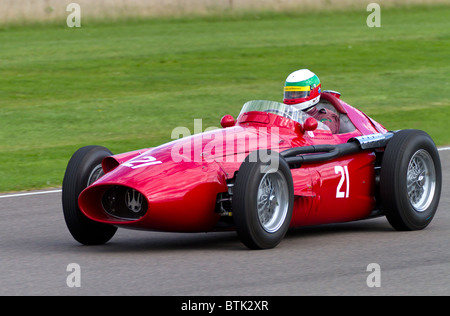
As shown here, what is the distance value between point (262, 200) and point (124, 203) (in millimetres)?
1072

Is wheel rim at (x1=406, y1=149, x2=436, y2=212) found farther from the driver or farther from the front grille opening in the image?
the front grille opening

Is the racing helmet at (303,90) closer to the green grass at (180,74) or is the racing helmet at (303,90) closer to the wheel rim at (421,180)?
the wheel rim at (421,180)

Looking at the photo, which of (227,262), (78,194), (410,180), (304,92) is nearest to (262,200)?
(227,262)

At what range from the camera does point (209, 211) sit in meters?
7.59

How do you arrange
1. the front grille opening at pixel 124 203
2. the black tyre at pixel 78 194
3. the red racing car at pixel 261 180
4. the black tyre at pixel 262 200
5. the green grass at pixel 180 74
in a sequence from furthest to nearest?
1. the green grass at pixel 180 74
2. the black tyre at pixel 78 194
3. the front grille opening at pixel 124 203
4. the red racing car at pixel 261 180
5. the black tyre at pixel 262 200

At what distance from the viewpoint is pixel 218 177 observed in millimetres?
7652

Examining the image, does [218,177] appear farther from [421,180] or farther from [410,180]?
[421,180]

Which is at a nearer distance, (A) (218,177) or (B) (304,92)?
(A) (218,177)

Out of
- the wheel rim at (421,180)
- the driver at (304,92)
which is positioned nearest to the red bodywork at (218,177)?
the wheel rim at (421,180)

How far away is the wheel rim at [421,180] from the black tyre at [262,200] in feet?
4.88

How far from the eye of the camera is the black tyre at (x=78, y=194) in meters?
7.96

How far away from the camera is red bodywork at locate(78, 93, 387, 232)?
24.6 feet

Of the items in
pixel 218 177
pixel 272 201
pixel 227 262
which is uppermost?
pixel 218 177

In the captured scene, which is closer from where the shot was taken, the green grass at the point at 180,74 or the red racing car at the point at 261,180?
the red racing car at the point at 261,180
